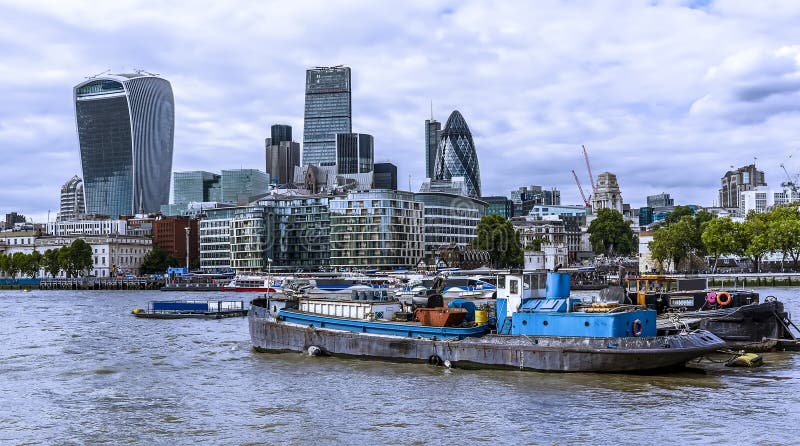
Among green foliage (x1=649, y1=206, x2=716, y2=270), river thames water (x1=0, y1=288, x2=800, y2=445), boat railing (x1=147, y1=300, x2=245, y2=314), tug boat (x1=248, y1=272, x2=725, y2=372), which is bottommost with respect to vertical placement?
river thames water (x1=0, y1=288, x2=800, y2=445)

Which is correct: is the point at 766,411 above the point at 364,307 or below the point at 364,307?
below

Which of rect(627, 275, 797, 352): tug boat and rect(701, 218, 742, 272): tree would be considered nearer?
rect(627, 275, 797, 352): tug boat

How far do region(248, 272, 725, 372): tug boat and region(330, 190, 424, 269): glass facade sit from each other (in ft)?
470

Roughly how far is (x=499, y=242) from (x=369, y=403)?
14234 cm

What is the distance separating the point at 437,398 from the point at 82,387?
17394mm

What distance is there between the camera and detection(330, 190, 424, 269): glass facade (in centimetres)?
19412

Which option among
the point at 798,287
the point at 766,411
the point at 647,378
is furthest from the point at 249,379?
the point at 798,287

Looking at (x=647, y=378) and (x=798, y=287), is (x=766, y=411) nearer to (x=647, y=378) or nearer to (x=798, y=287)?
(x=647, y=378)

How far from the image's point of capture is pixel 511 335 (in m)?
41.0

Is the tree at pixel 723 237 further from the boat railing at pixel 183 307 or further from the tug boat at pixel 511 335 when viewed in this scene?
the tug boat at pixel 511 335

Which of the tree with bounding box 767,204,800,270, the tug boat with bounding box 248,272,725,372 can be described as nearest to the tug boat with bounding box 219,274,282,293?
the tree with bounding box 767,204,800,270

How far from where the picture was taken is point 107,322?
262 feet

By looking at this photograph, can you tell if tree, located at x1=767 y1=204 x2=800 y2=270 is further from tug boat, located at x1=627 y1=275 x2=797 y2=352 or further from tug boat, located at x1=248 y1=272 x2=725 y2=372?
tug boat, located at x1=248 y1=272 x2=725 y2=372

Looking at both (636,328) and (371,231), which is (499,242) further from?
(636,328)
